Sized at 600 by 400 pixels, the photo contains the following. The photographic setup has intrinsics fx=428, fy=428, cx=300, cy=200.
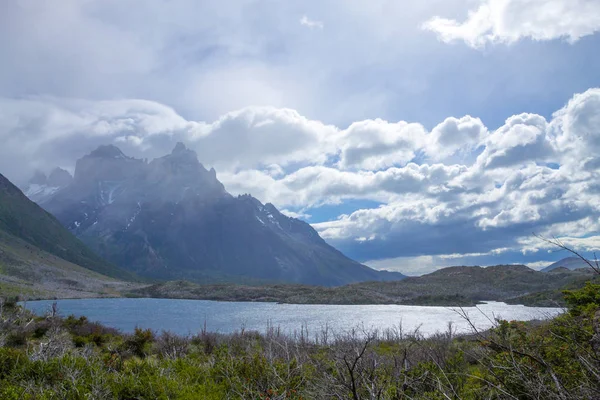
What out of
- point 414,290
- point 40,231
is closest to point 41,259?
point 40,231

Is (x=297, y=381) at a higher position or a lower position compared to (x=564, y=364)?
lower

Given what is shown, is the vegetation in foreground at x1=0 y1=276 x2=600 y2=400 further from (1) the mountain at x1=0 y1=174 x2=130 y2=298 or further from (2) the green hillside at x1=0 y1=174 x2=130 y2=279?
(2) the green hillside at x1=0 y1=174 x2=130 y2=279

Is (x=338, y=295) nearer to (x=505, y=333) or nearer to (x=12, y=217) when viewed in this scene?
(x=505, y=333)

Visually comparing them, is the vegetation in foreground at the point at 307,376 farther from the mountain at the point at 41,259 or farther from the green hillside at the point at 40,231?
the green hillside at the point at 40,231

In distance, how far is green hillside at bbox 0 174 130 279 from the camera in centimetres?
17025

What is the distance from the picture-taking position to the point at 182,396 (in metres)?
7.73

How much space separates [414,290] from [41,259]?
117398 mm

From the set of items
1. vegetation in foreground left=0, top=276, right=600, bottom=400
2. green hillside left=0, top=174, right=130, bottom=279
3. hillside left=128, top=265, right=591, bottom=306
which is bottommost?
hillside left=128, top=265, right=591, bottom=306

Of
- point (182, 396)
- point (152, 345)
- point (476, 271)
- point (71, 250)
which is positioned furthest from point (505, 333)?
point (71, 250)

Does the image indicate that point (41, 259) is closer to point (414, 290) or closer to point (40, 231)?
point (40, 231)

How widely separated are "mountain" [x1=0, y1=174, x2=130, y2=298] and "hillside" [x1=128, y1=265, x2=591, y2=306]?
18777 mm

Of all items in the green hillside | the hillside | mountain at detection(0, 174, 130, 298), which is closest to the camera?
the hillside

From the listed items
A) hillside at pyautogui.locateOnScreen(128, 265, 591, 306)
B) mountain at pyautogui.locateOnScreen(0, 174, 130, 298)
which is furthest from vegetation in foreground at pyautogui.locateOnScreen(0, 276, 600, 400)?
mountain at pyautogui.locateOnScreen(0, 174, 130, 298)

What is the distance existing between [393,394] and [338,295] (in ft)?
315
